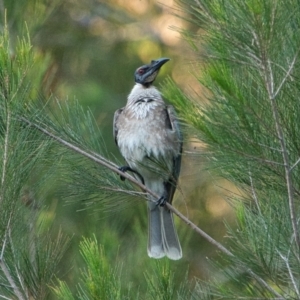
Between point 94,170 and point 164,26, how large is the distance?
406 centimetres

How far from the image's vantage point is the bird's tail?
4898 mm

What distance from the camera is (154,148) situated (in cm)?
489

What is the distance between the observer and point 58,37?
7672 millimetres

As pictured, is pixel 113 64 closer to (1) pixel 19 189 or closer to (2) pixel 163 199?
(2) pixel 163 199

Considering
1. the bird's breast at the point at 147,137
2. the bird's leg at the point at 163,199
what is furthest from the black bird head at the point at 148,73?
the bird's leg at the point at 163,199

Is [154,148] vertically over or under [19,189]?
under

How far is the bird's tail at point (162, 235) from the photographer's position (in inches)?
193

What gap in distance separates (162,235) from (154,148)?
462mm

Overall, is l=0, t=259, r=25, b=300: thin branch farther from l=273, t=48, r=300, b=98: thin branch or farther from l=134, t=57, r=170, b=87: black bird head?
l=134, t=57, r=170, b=87: black bird head

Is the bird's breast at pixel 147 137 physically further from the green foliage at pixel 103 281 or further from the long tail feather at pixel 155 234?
the green foliage at pixel 103 281

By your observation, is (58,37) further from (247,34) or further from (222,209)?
(247,34)

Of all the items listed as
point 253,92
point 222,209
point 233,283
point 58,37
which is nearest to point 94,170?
point 233,283

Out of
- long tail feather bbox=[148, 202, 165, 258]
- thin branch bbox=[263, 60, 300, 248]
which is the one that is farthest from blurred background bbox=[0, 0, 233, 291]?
thin branch bbox=[263, 60, 300, 248]

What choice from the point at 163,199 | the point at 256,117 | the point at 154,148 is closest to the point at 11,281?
the point at 256,117
